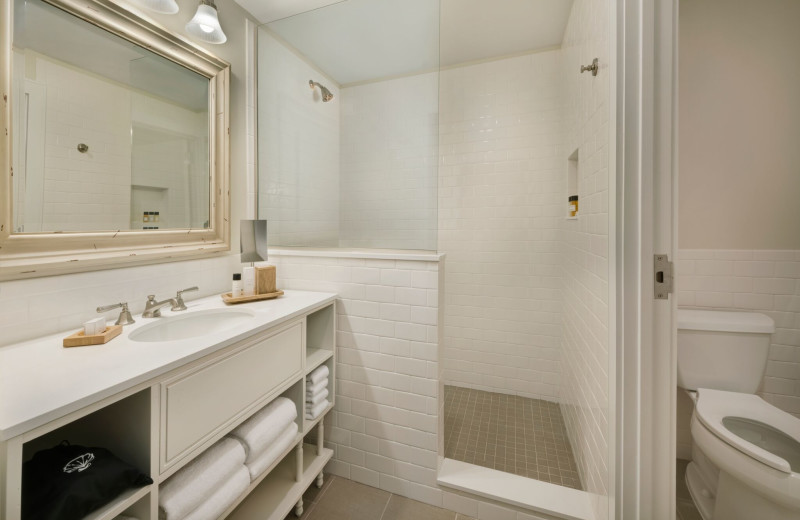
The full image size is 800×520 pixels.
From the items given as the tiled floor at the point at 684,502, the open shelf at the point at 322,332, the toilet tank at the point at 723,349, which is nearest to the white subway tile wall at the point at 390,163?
the open shelf at the point at 322,332

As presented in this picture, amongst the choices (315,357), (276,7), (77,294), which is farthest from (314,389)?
(276,7)

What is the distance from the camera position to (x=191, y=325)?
1285 millimetres

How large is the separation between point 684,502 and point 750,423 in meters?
0.51

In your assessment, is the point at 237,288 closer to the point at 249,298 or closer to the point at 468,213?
the point at 249,298

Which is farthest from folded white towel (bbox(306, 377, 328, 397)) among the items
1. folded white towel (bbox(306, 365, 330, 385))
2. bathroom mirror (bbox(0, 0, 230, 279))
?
bathroom mirror (bbox(0, 0, 230, 279))

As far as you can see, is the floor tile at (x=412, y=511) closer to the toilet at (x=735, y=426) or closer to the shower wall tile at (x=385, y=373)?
the shower wall tile at (x=385, y=373)

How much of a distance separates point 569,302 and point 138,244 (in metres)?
2.24

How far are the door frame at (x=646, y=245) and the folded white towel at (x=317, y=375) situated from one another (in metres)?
1.17

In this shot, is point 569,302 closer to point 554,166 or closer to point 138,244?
point 554,166

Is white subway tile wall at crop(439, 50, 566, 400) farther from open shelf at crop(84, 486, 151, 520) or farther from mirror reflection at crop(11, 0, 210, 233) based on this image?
open shelf at crop(84, 486, 151, 520)

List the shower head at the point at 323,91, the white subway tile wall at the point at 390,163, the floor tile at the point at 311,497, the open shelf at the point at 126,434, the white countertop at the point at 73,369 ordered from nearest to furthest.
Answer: the white countertop at the point at 73,369
the open shelf at the point at 126,434
the floor tile at the point at 311,497
the white subway tile wall at the point at 390,163
the shower head at the point at 323,91

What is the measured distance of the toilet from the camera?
1090mm

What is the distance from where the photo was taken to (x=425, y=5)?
1687 millimetres

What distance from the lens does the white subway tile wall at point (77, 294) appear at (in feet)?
3.14
